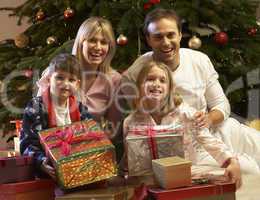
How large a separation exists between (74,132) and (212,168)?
54 cm

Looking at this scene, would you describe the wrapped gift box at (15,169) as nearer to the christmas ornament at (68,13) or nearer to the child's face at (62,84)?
the child's face at (62,84)

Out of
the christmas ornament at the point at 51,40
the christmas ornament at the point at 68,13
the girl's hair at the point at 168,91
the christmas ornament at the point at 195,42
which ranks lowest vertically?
the girl's hair at the point at 168,91

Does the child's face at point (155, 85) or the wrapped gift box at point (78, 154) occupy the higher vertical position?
the child's face at point (155, 85)

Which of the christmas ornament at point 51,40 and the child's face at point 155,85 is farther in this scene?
the christmas ornament at point 51,40

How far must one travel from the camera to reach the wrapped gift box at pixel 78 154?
1.24m

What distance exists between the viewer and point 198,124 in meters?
1.56

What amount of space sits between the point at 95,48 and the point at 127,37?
1.90 feet

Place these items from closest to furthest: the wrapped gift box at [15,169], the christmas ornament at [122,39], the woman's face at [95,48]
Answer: the wrapped gift box at [15,169] → the woman's face at [95,48] → the christmas ornament at [122,39]

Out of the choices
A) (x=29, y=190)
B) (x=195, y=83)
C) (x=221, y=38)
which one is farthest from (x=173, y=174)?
(x=221, y=38)

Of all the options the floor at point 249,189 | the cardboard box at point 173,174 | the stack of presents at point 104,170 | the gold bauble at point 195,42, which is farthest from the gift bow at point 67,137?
the gold bauble at point 195,42

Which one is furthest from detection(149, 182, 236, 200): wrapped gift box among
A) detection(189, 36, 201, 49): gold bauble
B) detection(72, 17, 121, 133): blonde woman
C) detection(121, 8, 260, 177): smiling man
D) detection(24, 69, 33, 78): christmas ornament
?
detection(24, 69, 33, 78): christmas ornament

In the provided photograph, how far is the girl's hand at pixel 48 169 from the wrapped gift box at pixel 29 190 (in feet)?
0.16

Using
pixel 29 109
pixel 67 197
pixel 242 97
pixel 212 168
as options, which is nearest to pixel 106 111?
pixel 29 109

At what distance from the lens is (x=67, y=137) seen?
1299mm
